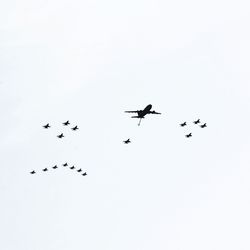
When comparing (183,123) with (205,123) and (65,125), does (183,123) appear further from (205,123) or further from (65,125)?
(65,125)

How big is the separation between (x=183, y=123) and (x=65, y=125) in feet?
120

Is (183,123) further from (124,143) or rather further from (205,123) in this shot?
(124,143)

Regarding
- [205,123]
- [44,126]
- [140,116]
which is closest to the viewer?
[140,116]

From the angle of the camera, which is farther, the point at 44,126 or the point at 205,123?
the point at 44,126

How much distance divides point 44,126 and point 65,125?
243 inches

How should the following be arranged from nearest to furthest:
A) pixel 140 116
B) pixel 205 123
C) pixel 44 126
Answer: pixel 140 116
pixel 205 123
pixel 44 126

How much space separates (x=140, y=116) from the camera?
13925 cm

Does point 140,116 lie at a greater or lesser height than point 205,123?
lesser

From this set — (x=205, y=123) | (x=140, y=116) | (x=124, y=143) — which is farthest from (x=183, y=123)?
(x=140, y=116)

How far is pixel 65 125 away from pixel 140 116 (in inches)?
1989

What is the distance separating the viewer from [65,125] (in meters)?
185

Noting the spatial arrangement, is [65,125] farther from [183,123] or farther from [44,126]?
[183,123]

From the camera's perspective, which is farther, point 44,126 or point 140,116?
point 44,126

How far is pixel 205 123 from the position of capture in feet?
554
